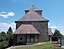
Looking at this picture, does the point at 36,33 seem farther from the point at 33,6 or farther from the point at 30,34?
the point at 33,6

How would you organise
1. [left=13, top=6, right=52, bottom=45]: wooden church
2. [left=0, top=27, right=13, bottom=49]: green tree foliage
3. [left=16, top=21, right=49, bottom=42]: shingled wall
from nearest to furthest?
[left=0, top=27, right=13, bottom=49]: green tree foliage
[left=13, top=6, right=52, bottom=45]: wooden church
[left=16, top=21, right=49, bottom=42]: shingled wall

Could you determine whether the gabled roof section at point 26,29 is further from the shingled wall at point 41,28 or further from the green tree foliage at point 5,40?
the green tree foliage at point 5,40

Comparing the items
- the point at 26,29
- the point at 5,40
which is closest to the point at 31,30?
the point at 26,29

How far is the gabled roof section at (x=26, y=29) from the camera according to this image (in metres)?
56.6

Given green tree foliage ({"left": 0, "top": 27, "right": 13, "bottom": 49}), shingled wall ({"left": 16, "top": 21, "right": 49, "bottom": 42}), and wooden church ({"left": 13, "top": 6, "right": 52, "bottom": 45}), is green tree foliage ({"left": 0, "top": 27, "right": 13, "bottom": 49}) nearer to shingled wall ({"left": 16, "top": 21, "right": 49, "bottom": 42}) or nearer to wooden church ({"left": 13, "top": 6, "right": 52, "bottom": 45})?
wooden church ({"left": 13, "top": 6, "right": 52, "bottom": 45})

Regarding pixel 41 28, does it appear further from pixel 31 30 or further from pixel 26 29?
pixel 26 29

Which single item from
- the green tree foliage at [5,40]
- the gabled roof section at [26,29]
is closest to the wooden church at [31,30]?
the gabled roof section at [26,29]

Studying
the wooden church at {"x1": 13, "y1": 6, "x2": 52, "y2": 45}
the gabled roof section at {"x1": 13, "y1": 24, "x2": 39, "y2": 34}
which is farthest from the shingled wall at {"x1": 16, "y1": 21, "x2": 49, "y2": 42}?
the gabled roof section at {"x1": 13, "y1": 24, "x2": 39, "y2": 34}

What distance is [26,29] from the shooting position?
57.7 metres

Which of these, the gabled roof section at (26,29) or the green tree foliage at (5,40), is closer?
the green tree foliage at (5,40)

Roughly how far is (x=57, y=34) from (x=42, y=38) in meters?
18.5

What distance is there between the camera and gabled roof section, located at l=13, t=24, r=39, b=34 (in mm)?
56600

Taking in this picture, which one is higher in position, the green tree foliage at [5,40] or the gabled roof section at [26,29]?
the gabled roof section at [26,29]

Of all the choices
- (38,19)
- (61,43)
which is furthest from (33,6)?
(61,43)
